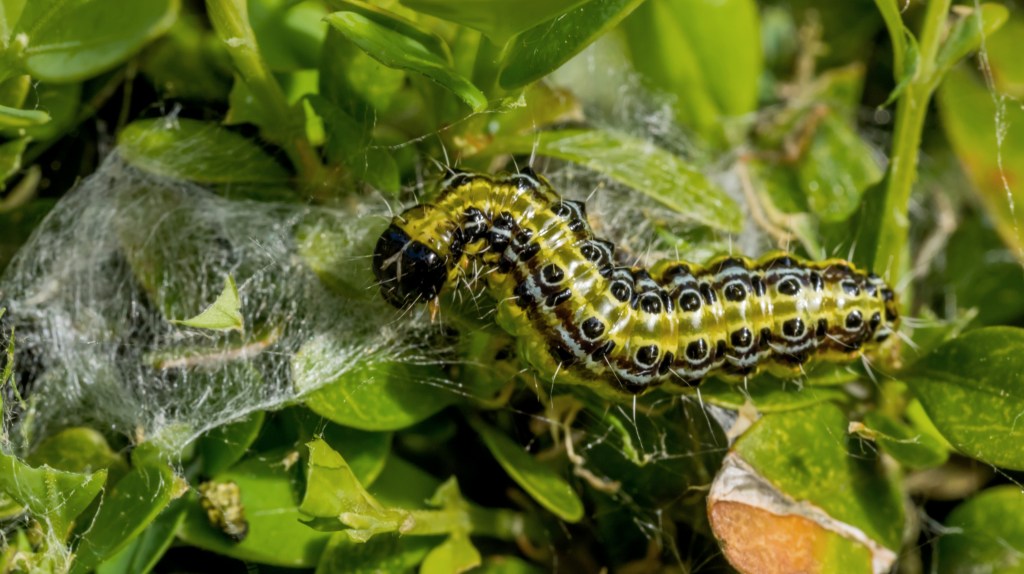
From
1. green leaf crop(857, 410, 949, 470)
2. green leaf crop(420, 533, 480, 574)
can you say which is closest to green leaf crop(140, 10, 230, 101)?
green leaf crop(420, 533, 480, 574)

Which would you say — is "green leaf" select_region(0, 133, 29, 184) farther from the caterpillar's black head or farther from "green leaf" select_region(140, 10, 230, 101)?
the caterpillar's black head

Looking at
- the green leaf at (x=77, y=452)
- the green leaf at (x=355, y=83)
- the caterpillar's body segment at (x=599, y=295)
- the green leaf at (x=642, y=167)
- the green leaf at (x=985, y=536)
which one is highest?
the green leaf at (x=355, y=83)

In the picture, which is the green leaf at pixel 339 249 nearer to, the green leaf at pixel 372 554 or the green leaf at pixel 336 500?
the green leaf at pixel 336 500

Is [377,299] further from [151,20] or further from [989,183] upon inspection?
[989,183]

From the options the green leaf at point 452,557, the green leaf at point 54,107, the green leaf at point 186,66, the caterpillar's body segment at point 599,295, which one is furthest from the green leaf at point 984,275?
the green leaf at point 54,107

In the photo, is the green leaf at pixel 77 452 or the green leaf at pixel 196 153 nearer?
the green leaf at pixel 77 452


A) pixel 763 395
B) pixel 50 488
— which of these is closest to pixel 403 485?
pixel 50 488
